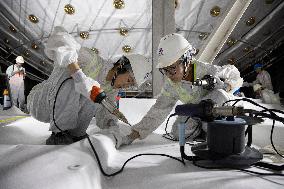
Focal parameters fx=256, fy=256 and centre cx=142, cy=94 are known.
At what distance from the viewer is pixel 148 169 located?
826 mm

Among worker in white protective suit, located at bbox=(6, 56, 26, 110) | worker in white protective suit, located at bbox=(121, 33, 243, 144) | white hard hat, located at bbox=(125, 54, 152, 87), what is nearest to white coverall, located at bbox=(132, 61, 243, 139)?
worker in white protective suit, located at bbox=(121, 33, 243, 144)

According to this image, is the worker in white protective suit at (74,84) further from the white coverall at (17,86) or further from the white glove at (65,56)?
the white coverall at (17,86)

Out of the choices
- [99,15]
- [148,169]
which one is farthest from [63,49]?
[99,15]

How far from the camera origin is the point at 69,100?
4.64 feet

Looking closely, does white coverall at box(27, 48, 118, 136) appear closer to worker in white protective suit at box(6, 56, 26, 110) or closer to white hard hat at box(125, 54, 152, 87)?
white hard hat at box(125, 54, 152, 87)

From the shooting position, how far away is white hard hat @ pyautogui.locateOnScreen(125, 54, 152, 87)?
5.27ft

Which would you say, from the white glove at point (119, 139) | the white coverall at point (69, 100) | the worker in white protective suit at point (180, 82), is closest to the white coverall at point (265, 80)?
the worker in white protective suit at point (180, 82)

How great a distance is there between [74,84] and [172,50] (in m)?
0.56

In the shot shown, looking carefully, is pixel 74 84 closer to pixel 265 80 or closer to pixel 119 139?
pixel 119 139

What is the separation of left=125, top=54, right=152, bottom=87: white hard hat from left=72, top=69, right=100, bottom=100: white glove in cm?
37

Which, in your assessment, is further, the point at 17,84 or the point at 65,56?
the point at 17,84

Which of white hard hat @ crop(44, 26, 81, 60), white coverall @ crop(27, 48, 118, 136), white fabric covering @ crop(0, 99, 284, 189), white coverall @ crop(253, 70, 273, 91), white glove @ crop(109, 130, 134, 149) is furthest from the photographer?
white coverall @ crop(253, 70, 273, 91)

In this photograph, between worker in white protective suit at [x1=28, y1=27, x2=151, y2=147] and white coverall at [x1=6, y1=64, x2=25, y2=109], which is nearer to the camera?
worker in white protective suit at [x1=28, y1=27, x2=151, y2=147]

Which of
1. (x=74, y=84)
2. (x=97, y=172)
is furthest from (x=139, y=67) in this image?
(x=97, y=172)
